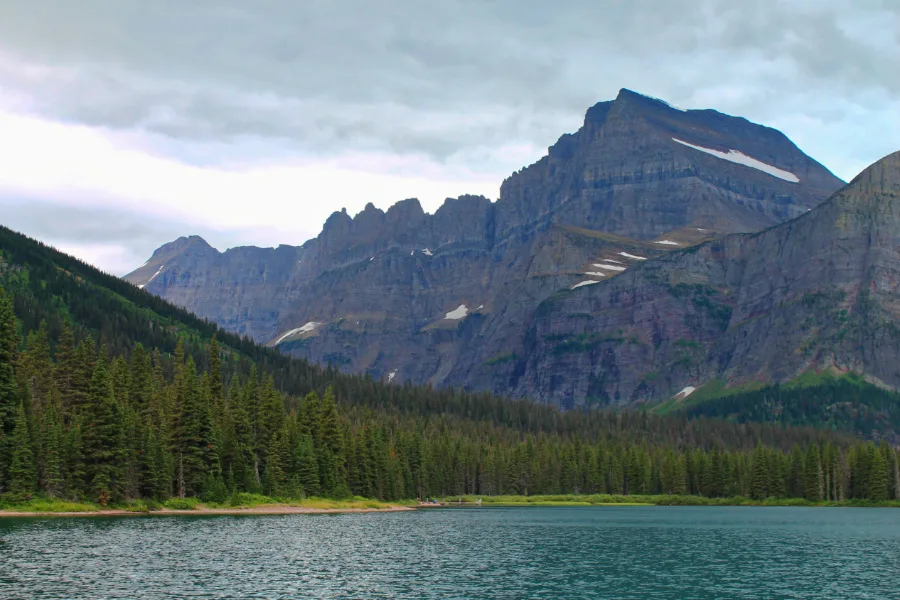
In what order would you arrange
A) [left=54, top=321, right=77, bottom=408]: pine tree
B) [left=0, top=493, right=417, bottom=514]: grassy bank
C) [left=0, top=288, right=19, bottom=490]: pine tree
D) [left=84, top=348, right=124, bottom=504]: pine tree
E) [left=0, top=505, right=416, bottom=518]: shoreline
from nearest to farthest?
[left=0, top=505, right=416, bottom=518]: shoreline < [left=0, top=288, right=19, bottom=490]: pine tree < [left=0, top=493, right=417, bottom=514]: grassy bank < [left=84, top=348, right=124, bottom=504]: pine tree < [left=54, top=321, right=77, bottom=408]: pine tree

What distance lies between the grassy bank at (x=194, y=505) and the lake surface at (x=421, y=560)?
7.29 metres

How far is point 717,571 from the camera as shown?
80.8 meters

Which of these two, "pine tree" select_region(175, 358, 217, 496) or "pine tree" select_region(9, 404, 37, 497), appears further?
"pine tree" select_region(175, 358, 217, 496)

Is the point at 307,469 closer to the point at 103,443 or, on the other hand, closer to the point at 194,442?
the point at 194,442

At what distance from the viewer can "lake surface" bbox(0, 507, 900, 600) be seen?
217 ft

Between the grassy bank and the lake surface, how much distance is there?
287 inches

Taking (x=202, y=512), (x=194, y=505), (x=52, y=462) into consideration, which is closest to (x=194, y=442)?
(x=194, y=505)

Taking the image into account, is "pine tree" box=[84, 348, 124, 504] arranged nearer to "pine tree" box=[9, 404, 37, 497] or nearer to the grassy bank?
the grassy bank

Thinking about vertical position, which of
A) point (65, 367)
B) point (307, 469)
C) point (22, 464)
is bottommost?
point (307, 469)

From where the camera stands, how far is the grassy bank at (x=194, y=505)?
116 m

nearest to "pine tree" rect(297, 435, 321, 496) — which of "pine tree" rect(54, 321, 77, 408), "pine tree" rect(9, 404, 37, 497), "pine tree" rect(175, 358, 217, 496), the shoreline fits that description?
the shoreline

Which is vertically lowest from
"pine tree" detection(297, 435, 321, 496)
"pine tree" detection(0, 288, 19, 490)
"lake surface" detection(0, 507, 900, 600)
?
"lake surface" detection(0, 507, 900, 600)

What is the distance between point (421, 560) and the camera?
278 feet

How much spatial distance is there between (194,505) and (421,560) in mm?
62364
